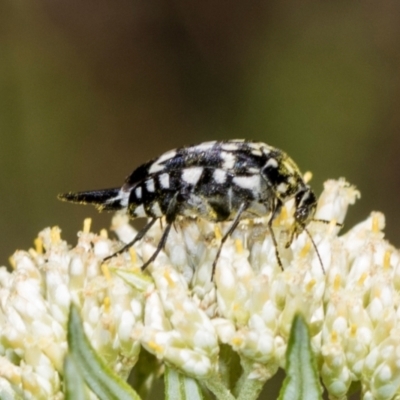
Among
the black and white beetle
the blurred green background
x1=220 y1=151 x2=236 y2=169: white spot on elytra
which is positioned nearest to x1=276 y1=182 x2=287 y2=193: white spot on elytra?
the black and white beetle

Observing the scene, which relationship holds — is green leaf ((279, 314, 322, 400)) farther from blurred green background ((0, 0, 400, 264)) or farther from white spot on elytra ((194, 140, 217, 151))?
blurred green background ((0, 0, 400, 264))

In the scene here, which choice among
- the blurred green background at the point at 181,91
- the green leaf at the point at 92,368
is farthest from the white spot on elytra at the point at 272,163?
the blurred green background at the point at 181,91

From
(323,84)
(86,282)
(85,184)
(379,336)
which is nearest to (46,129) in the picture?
(85,184)

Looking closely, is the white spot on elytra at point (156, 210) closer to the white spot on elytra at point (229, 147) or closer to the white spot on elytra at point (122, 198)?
the white spot on elytra at point (122, 198)

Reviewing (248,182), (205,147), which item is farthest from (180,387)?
(205,147)

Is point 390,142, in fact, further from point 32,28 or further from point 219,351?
point 219,351

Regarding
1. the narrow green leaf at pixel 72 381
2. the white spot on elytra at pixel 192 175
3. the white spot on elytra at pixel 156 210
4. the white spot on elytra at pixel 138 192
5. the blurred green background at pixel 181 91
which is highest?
the blurred green background at pixel 181 91
